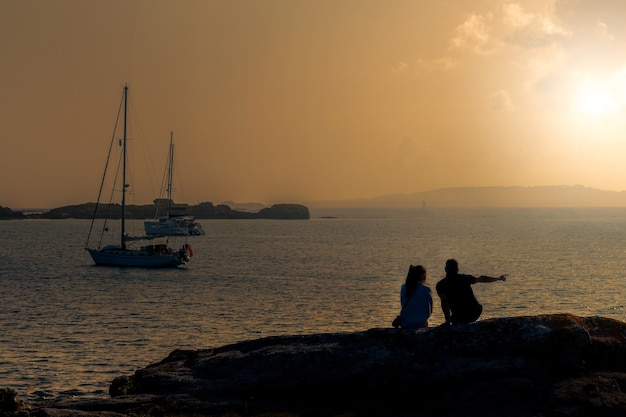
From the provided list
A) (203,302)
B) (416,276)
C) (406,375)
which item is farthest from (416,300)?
(203,302)

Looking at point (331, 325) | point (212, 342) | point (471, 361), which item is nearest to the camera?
point (471, 361)

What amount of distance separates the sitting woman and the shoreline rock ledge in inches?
18.8

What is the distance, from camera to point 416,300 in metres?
14.8

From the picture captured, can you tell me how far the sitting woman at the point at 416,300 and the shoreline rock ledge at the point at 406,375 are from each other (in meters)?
0.48

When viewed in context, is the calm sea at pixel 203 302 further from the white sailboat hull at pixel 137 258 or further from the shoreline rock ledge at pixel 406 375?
the shoreline rock ledge at pixel 406 375

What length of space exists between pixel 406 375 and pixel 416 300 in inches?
63.4

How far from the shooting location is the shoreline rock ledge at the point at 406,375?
1323 centimetres

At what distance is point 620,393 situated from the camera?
42.2ft

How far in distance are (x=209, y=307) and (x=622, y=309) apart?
27218 millimetres

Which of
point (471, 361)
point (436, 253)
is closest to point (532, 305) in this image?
point (471, 361)

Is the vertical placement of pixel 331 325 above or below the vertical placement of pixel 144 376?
below

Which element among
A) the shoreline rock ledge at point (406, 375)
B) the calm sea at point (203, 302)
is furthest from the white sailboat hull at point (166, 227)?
the shoreline rock ledge at point (406, 375)

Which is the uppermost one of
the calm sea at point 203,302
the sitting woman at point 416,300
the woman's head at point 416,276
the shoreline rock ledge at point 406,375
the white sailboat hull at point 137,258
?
the woman's head at point 416,276

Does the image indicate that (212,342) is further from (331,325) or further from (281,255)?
(281,255)
